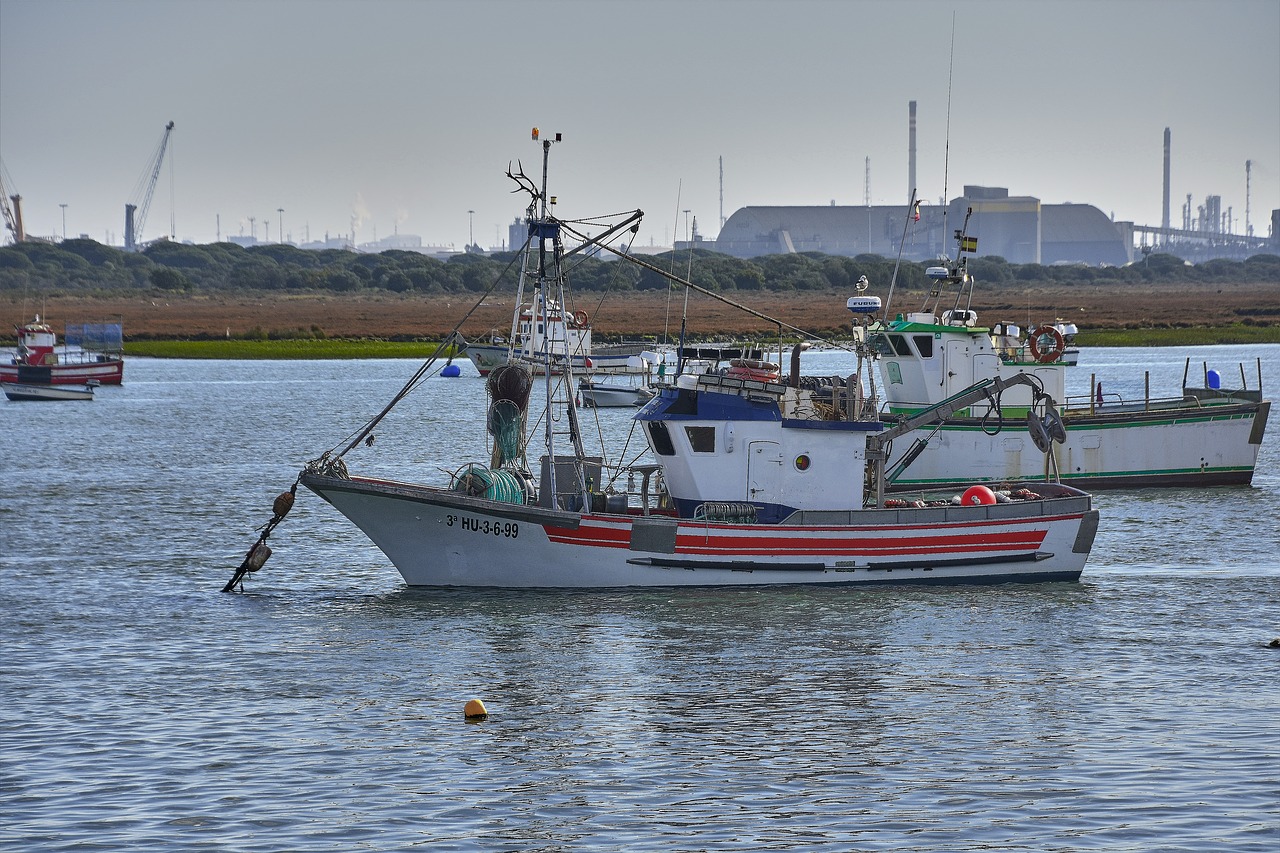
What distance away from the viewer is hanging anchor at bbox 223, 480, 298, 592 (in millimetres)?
26203

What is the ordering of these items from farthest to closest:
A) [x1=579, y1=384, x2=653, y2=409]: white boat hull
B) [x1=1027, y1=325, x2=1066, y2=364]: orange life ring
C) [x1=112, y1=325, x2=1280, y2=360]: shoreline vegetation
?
[x1=112, y1=325, x2=1280, y2=360]: shoreline vegetation → [x1=579, y1=384, x2=653, y2=409]: white boat hull → [x1=1027, y1=325, x2=1066, y2=364]: orange life ring

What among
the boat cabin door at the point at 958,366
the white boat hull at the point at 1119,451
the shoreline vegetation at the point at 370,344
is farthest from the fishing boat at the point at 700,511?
the shoreline vegetation at the point at 370,344

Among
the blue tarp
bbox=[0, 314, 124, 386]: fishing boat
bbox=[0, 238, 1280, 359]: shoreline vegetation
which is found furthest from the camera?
bbox=[0, 238, 1280, 359]: shoreline vegetation

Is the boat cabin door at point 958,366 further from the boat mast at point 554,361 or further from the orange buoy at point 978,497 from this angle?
the boat mast at point 554,361

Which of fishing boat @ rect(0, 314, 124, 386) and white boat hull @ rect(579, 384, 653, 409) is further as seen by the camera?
fishing boat @ rect(0, 314, 124, 386)

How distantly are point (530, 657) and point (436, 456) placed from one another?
3048cm

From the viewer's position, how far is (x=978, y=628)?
24859mm

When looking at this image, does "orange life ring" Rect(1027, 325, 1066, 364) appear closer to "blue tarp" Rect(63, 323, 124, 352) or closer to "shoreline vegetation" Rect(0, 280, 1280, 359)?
"shoreline vegetation" Rect(0, 280, 1280, 359)

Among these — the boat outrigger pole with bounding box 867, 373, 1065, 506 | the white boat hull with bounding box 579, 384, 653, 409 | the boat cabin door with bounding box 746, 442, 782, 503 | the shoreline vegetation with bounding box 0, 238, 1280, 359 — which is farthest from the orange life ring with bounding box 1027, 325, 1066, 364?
the shoreline vegetation with bounding box 0, 238, 1280, 359

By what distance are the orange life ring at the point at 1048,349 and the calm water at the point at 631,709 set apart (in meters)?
8.68

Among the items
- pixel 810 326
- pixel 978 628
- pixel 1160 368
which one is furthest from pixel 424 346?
pixel 978 628

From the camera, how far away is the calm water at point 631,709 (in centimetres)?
1623

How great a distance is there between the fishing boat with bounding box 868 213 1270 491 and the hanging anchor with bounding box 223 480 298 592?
18.2 m

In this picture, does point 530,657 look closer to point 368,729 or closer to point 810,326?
point 368,729
